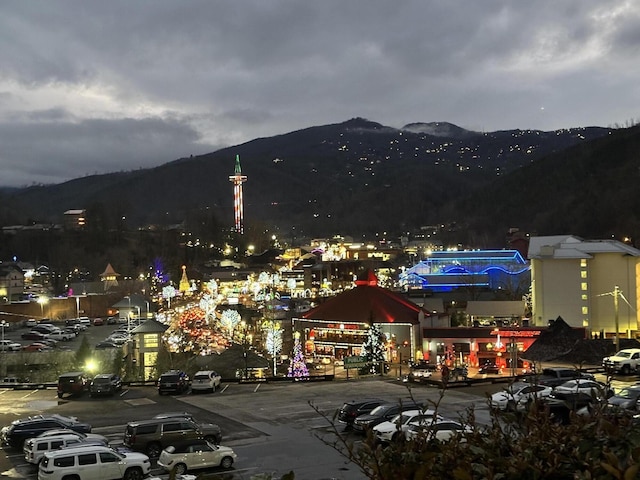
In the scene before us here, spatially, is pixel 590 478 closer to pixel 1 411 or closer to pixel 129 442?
pixel 129 442

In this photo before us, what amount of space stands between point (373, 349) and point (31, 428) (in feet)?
51.0

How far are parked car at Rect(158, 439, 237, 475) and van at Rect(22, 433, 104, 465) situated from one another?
1694 millimetres

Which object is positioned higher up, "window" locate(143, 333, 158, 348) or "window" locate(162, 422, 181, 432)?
"window" locate(143, 333, 158, 348)

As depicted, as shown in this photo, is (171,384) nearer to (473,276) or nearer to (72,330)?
(72,330)

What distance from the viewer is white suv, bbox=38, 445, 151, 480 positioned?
35.1 feet

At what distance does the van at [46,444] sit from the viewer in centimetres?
1213

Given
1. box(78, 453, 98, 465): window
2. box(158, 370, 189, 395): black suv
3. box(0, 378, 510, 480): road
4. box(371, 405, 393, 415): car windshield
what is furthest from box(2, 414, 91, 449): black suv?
box(371, 405, 393, 415): car windshield

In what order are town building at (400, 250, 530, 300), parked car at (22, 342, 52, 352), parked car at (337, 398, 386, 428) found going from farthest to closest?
town building at (400, 250, 530, 300)
parked car at (22, 342, 52, 352)
parked car at (337, 398, 386, 428)

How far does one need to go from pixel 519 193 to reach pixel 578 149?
46.3 ft

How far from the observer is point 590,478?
2703mm

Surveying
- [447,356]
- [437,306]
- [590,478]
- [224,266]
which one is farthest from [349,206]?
[590,478]

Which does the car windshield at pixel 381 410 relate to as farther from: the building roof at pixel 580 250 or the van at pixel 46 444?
the building roof at pixel 580 250

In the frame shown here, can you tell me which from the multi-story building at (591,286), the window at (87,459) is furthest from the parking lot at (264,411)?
the multi-story building at (591,286)

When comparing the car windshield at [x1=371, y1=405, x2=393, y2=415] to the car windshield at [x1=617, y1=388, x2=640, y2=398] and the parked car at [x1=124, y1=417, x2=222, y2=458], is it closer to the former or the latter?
the parked car at [x1=124, y1=417, x2=222, y2=458]
